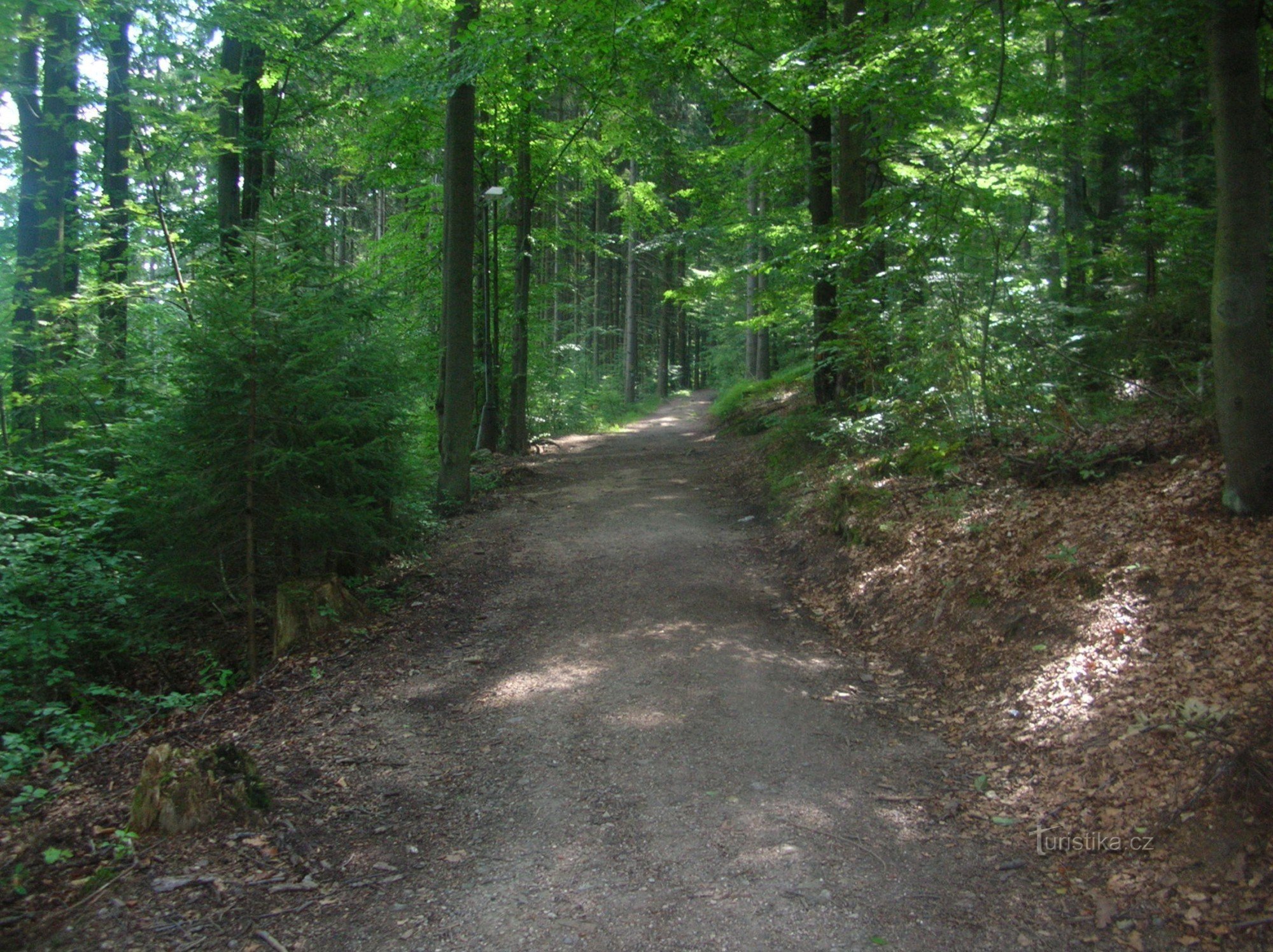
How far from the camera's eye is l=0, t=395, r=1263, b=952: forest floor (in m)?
3.56

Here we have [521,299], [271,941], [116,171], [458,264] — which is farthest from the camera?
[521,299]

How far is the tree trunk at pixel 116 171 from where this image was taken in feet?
37.8

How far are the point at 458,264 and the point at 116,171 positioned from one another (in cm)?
600

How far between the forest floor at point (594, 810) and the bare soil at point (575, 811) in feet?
0.06

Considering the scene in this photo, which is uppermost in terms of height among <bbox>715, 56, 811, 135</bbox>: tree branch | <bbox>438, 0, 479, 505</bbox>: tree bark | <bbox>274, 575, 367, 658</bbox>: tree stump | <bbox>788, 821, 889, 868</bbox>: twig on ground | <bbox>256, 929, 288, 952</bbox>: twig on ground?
<bbox>715, 56, 811, 135</bbox>: tree branch

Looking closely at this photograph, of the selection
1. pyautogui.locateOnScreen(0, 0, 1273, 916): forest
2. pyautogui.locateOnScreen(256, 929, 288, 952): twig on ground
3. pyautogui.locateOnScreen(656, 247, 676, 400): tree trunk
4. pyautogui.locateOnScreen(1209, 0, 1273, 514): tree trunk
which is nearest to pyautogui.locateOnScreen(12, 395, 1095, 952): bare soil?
pyautogui.locateOnScreen(256, 929, 288, 952): twig on ground

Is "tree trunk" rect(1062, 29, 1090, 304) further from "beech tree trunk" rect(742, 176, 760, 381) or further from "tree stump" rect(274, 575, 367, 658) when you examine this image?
"tree stump" rect(274, 575, 367, 658)

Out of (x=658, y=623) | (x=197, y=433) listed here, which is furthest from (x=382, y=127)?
(x=658, y=623)

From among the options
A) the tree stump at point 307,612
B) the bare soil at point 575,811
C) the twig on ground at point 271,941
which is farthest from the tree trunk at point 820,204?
the twig on ground at point 271,941

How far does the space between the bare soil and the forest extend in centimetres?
167

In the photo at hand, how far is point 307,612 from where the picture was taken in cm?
762

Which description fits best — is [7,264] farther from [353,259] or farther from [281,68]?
[353,259]

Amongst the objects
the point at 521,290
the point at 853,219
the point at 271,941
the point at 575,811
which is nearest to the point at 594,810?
the point at 575,811

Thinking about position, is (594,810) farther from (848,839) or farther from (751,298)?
(751,298)
